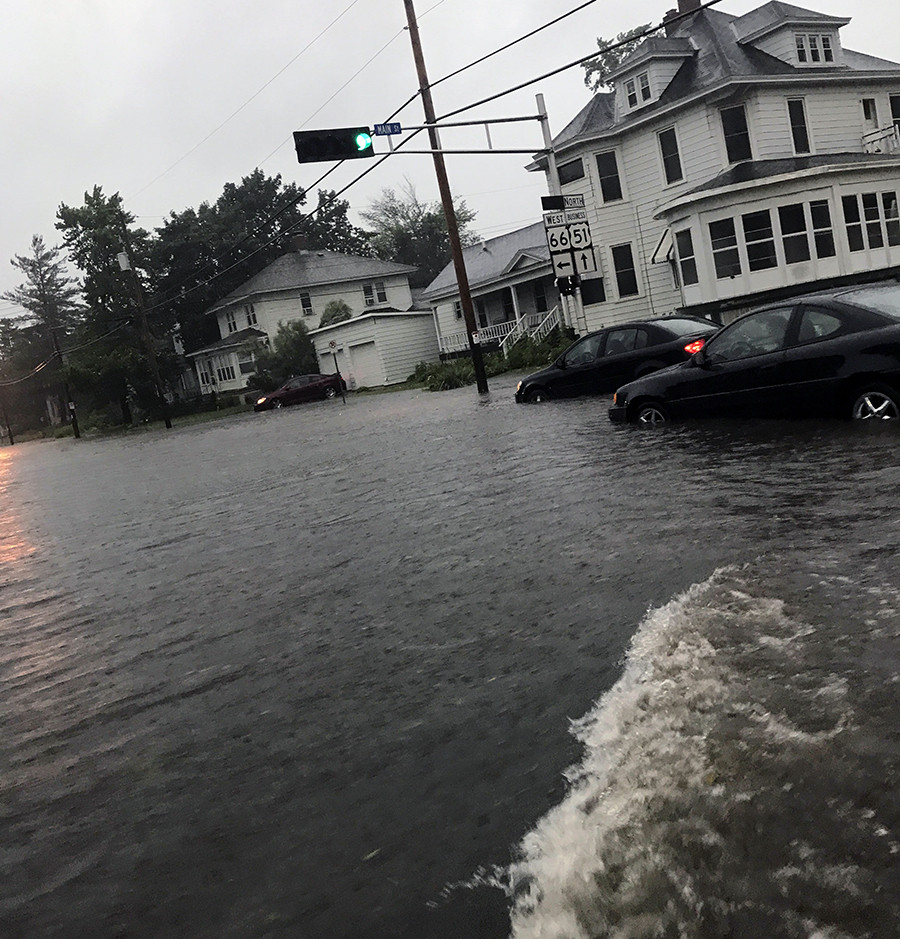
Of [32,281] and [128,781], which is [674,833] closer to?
[128,781]

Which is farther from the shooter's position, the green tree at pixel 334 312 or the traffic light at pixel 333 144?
the green tree at pixel 334 312

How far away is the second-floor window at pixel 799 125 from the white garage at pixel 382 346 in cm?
2489

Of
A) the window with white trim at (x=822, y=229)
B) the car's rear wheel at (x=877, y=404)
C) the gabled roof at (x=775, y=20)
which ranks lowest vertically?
the car's rear wheel at (x=877, y=404)

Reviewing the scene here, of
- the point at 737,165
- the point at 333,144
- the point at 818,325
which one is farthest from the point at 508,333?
the point at 818,325

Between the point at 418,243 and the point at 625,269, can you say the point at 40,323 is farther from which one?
the point at 625,269

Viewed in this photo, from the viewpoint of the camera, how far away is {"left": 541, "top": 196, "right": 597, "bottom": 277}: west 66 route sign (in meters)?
22.7

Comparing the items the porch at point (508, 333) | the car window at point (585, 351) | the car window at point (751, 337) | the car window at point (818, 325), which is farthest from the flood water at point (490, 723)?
the porch at point (508, 333)

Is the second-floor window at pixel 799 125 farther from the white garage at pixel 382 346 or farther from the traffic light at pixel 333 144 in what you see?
the white garage at pixel 382 346

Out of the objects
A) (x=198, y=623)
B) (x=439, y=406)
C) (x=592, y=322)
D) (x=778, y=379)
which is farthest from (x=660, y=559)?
→ (x=592, y=322)

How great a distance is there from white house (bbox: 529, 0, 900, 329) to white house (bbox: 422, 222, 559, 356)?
8.44 metres

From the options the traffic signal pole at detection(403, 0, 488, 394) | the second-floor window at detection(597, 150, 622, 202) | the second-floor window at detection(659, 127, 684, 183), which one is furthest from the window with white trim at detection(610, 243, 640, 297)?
the traffic signal pole at detection(403, 0, 488, 394)

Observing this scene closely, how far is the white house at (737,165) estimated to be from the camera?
29656 mm

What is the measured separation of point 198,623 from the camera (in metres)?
6.63

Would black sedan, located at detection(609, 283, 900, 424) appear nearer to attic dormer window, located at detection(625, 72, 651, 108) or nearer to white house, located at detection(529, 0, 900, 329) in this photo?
white house, located at detection(529, 0, 900, 329)
